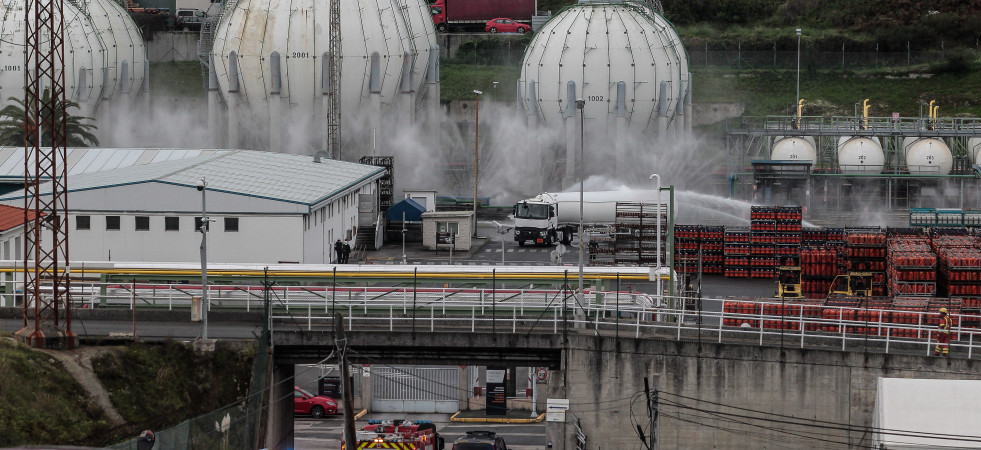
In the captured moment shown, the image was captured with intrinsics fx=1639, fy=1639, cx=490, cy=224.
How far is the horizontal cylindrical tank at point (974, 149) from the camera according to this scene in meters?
99.9

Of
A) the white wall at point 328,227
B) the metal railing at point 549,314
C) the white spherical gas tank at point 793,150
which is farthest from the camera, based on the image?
the white spherical gas tank at point 793,150

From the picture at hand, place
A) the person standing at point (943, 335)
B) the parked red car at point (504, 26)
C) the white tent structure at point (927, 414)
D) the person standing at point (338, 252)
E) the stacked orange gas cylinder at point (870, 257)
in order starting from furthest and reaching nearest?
the parked red car at point (504, 26) < the person standing at point (338, 252) < the stacked orange gas cylinder at point (870, 257) < the person standing at point (943, 335) < the white tent structure at point (927, 414)

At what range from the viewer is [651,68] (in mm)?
89312

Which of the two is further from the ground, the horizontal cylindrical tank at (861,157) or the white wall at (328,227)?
the horizontal cylindrical tank at (861,157)

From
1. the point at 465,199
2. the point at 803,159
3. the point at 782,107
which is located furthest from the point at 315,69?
the point at 782,107

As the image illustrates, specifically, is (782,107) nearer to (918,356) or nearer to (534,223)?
(534,223)

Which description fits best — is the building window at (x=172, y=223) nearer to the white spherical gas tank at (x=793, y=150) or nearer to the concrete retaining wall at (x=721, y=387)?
the concrete retaining wall at (x=721, y=387)

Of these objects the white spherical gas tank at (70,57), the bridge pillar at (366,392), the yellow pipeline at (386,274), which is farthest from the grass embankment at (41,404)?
the white spherical gas tank at (70,57)

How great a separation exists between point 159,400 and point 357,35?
51513mm

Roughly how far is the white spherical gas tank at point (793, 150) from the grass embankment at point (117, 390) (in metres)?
60.9

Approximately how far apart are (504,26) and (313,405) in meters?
75.8

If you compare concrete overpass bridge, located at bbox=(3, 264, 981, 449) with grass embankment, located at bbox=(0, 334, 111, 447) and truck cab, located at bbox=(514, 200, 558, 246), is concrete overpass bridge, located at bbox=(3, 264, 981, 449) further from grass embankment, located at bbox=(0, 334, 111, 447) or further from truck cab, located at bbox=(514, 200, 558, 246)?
truck cab, located at bbox=(514, 200, 558, 246)

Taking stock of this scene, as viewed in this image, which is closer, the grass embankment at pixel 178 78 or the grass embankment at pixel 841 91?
the grass embankment at pixel 841 91

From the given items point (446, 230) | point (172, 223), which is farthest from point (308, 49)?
point (172, 223)
